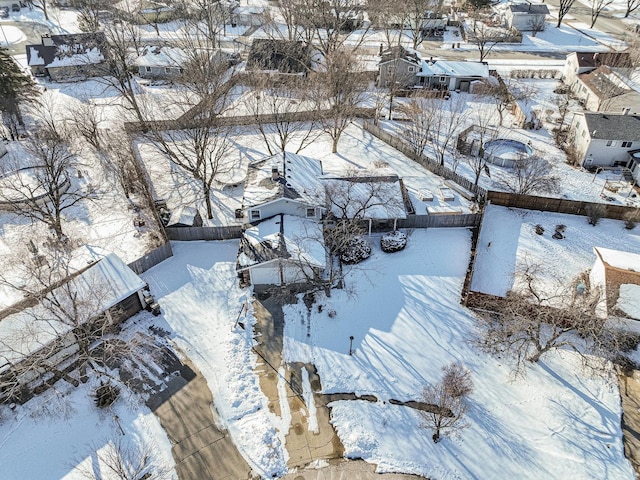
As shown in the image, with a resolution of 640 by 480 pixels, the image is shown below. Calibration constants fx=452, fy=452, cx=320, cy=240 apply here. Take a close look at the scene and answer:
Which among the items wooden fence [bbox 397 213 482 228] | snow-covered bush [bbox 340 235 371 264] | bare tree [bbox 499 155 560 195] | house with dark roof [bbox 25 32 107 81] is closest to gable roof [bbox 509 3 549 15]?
bare tree [bbox 499 155 560 195]

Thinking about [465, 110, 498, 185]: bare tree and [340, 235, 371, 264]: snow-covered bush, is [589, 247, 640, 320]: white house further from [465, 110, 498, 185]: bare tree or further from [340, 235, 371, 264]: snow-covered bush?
[340, 235, 371, 264]: snow-covered bush

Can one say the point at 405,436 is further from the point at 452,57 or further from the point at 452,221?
the point at 452,57

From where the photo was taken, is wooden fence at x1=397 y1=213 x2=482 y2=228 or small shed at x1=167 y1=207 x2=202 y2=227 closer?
small shed at x1=167 y1=207 x2=202 y2=227

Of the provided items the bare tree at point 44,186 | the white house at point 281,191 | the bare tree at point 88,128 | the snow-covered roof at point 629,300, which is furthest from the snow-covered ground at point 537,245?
the bare tree at point 88,128

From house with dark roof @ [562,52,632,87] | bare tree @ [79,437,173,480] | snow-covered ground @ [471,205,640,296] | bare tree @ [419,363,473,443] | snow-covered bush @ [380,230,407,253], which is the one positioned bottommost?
bare tree @ [79,437,173,480]

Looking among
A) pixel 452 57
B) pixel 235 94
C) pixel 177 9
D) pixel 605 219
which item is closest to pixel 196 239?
pixel 235 94

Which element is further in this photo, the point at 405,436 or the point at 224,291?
the point at 224,291

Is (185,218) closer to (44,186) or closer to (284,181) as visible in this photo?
(284,181)
